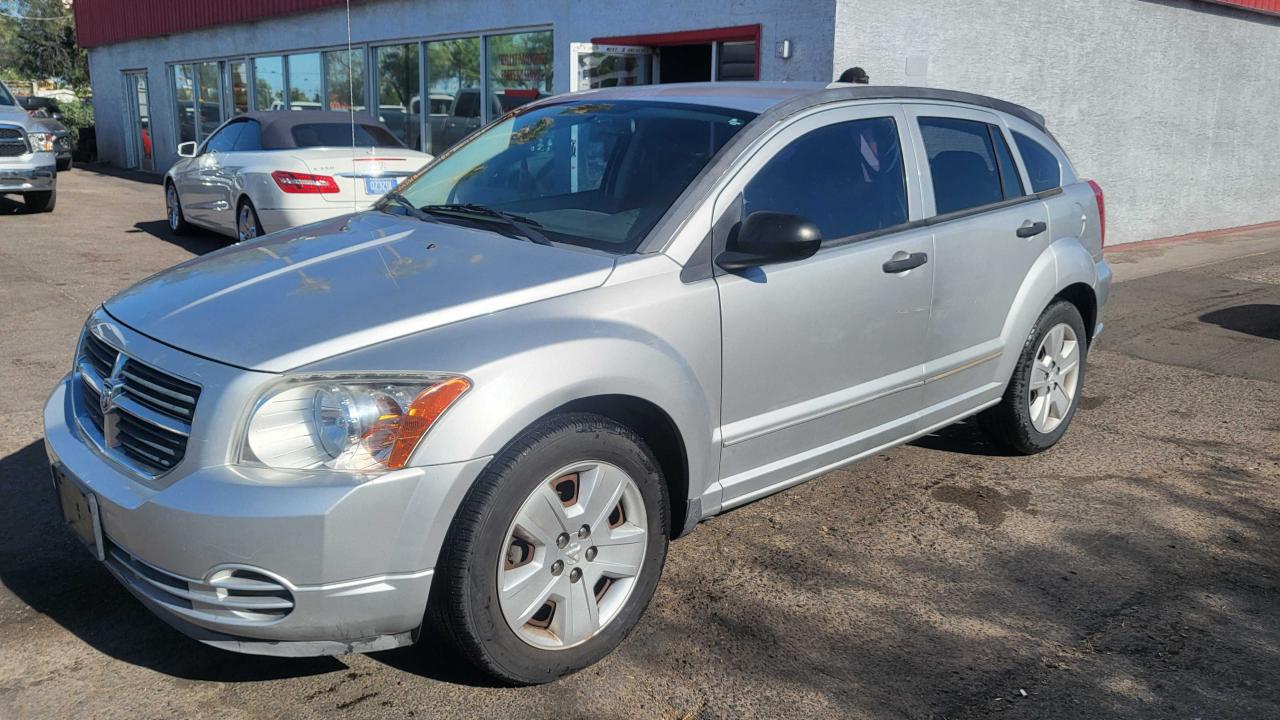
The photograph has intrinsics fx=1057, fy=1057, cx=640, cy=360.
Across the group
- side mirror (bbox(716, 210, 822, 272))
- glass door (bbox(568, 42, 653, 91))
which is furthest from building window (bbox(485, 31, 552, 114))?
side mirror (bbox(716, 210, 822, 272))

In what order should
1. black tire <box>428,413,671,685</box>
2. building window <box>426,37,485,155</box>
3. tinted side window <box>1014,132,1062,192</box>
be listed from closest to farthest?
black tire <box>428,413,671,685</box>, tinted side window <box>1014,132,1062,192</box>, building window <box>426,37,485,155</box>

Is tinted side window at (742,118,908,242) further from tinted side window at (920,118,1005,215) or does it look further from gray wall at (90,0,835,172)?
A: gray wall at (90,0,835,172)

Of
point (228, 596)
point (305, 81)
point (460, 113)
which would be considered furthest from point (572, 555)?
point (305, 81)

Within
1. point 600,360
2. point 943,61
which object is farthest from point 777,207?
point 943,61

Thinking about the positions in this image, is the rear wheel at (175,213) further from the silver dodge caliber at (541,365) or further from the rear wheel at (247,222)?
the silver dodge caliber at (541,365)

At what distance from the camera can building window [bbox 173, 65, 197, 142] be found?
22141 millimetres

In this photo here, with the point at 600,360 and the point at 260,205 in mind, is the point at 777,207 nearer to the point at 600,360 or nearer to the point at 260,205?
the point at 600,360

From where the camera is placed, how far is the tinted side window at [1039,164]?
5.02 metres

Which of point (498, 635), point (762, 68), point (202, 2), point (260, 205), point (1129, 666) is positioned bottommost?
point (1129, 666)

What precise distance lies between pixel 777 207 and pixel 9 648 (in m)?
2.83

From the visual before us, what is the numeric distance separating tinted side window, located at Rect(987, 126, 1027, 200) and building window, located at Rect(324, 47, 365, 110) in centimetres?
1326

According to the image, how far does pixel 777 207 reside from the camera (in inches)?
146

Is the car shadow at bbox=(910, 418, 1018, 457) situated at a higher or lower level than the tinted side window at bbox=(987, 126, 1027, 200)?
lower

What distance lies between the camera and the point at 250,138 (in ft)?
33.2
